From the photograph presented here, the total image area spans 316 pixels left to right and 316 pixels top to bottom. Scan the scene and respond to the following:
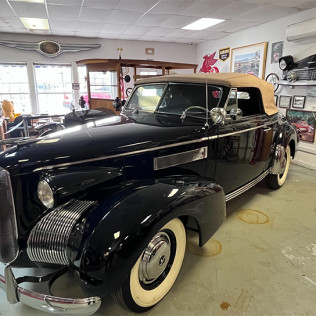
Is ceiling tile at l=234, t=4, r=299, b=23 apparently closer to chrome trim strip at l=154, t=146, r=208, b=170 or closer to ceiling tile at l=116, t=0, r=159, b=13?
ceiling tile at l=116, t=0, r=159, b=13

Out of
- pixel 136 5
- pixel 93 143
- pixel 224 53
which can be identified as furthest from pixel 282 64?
pixel 93 143

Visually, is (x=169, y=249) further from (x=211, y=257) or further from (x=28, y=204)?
(x=28, y=204)

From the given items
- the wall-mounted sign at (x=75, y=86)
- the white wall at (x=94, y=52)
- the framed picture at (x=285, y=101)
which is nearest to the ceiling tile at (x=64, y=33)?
the white wall at (x=94, y=52)

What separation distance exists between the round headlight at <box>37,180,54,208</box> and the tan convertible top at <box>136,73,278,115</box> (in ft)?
5.97

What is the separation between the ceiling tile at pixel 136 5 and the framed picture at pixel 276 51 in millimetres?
2995

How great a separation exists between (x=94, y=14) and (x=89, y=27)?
1.33 meters

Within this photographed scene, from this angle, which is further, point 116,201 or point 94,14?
point 94,14

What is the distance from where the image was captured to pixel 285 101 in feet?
18.5

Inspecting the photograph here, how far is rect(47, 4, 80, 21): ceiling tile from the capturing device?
5.09 metres

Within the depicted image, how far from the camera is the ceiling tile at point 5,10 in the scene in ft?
16.1

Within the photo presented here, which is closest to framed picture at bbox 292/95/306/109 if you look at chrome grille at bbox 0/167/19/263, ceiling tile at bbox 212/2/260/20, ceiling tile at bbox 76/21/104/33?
ceiling tile at bbox 212/2/260/20

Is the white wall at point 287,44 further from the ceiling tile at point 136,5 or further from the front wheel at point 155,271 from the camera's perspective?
the front wheel at point 155,271

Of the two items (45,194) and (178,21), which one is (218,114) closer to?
(45,194)

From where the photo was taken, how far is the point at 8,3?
4879 mm
